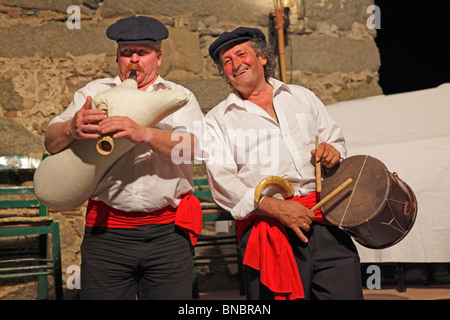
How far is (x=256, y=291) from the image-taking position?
219 centimetres

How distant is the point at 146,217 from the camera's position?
2020 mm

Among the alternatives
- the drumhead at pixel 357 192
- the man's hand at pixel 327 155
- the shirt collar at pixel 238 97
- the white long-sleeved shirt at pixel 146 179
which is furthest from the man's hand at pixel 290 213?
the shirt collar at pixel 238 97

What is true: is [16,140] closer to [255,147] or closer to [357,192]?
[255,147]

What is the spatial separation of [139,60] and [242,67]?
479 mm

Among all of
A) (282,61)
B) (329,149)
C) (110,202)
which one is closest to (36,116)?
(282,61)

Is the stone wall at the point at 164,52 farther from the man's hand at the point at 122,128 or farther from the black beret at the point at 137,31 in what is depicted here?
the man's hand at the point at 122,128

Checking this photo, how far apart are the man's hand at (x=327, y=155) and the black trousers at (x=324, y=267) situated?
262mm

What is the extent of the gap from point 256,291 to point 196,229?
14.9 inches

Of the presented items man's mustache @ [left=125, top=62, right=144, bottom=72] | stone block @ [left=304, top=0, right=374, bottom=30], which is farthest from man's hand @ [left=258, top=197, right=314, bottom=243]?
stone block @ [left=304, top=0, right=374, bottom=30]

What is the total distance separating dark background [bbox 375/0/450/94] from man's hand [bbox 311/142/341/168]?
411cm

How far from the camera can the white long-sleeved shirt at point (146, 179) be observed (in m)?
2.00

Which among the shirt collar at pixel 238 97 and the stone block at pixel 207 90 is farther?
the stone block at pixel 207 90

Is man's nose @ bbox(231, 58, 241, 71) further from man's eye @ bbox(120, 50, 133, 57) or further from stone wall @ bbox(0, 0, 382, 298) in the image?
stone wall @ bbox(0, 0, 382, 298)

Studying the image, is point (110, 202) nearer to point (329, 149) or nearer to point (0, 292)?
point (329, 149)
